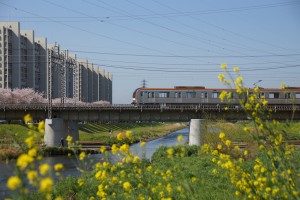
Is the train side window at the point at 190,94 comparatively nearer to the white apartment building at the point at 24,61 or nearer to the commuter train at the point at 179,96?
the commuter train at the point at 179,96

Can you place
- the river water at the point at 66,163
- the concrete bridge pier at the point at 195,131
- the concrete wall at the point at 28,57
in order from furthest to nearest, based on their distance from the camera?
the concrete wall at the point at 28,57, the concrete bridge pier at the point at 195,131, the river water at the point at 66,163

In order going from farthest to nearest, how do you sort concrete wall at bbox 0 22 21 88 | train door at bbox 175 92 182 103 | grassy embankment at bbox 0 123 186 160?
concrete wall at bbox 0 22 21 88 < train door at bbox 175 92 182 103 < grassy embankment at bbox 0 123 186 160

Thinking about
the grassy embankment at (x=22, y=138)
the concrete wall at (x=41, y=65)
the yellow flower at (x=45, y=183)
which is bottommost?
the grassy embankment at (x=22, y=138)

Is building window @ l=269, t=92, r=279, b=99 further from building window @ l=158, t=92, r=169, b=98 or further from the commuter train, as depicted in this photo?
building window @ l=158, t=92, r=169, b=98

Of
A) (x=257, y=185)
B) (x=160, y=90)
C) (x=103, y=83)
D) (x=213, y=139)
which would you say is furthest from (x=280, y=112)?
(x=103, y=83)

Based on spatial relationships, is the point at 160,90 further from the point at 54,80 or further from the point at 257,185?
the point at 54,80

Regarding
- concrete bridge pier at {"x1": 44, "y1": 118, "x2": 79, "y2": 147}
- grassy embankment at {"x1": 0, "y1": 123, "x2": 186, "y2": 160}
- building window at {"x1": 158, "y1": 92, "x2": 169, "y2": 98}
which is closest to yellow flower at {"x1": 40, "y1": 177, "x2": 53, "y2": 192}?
grassy embankment at {"x1": 0, "y1": 123, "x2": 186, "y2": 160}

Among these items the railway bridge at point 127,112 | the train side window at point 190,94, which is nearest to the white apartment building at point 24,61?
the railway bridge at point 127,112

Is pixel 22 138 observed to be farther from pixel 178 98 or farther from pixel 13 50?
pixel 13 50

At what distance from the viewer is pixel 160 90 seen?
47.6 metres

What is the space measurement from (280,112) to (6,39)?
68275mm

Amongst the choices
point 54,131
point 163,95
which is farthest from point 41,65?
point 163,95

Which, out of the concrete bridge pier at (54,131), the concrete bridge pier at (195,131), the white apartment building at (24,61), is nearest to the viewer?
the concrete bridge pier at (195,131)

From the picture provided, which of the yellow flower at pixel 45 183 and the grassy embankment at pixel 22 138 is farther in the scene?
the grassy embankment at pixel 22 138
